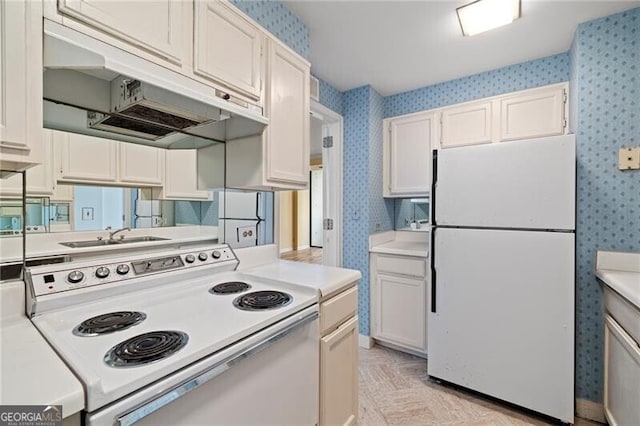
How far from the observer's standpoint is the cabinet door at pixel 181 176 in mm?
1448

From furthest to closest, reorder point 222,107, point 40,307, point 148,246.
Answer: point 148,246
point 222,107
point 40,307

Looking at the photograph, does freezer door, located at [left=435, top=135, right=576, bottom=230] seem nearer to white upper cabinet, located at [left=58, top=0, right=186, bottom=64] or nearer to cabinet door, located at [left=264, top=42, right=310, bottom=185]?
cabinet door, located at [left=264, top=42, right=310, bottom=185]

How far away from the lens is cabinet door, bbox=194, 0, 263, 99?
1.23 meters

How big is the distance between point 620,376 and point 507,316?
522 millimetres

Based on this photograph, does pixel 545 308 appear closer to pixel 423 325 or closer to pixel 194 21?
pixel 423 325

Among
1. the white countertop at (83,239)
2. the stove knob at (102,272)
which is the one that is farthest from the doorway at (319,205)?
the stove knob at (102,272)

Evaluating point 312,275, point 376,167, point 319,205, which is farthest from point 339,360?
point 319,205

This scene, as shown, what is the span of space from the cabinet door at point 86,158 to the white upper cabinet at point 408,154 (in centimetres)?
233

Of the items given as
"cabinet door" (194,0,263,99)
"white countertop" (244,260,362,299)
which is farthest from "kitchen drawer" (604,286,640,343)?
"cabinet door" (194,0,263,99)

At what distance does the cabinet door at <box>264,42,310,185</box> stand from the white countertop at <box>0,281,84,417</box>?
3.45 ft

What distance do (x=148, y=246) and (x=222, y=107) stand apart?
716mm

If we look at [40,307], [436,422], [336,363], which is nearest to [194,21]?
[40,307]

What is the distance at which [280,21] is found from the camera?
176 cm

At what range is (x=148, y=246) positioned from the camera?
51.9 inches
